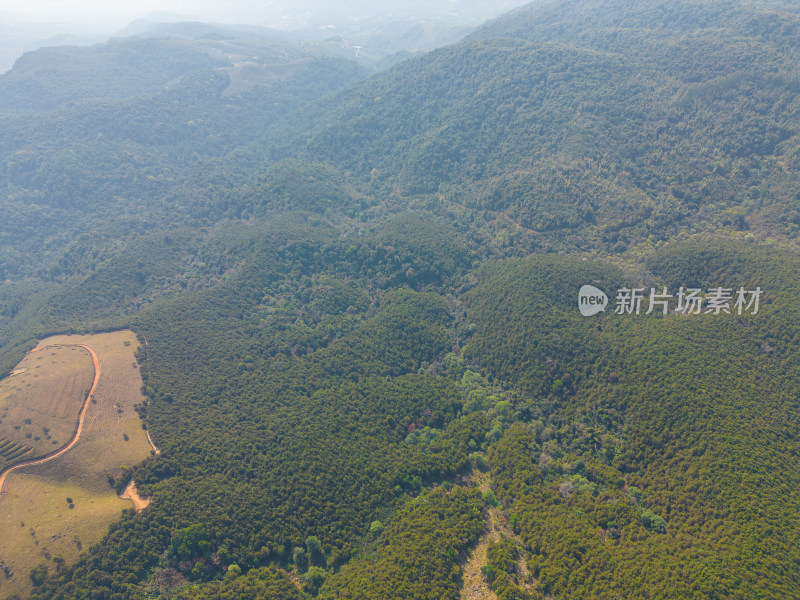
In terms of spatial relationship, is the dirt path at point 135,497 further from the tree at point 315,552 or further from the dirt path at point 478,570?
the dirt path at point 478,570

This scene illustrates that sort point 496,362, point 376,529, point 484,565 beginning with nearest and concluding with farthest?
point 484,565, point 376,529, point 496,362

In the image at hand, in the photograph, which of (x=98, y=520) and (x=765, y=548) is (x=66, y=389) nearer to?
(x=98, y=520)

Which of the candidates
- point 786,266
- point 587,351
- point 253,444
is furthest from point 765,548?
point 253,444

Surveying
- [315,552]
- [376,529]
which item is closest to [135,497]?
[315,552]

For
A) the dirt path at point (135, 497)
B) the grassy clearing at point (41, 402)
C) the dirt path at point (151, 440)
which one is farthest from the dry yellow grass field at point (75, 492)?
the grassy clearing at point (41, 402)

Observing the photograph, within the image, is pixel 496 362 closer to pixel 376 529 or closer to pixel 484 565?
pixel 484 565

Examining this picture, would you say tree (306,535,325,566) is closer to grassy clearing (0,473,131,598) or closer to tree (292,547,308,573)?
tree (292,547,308,573)
